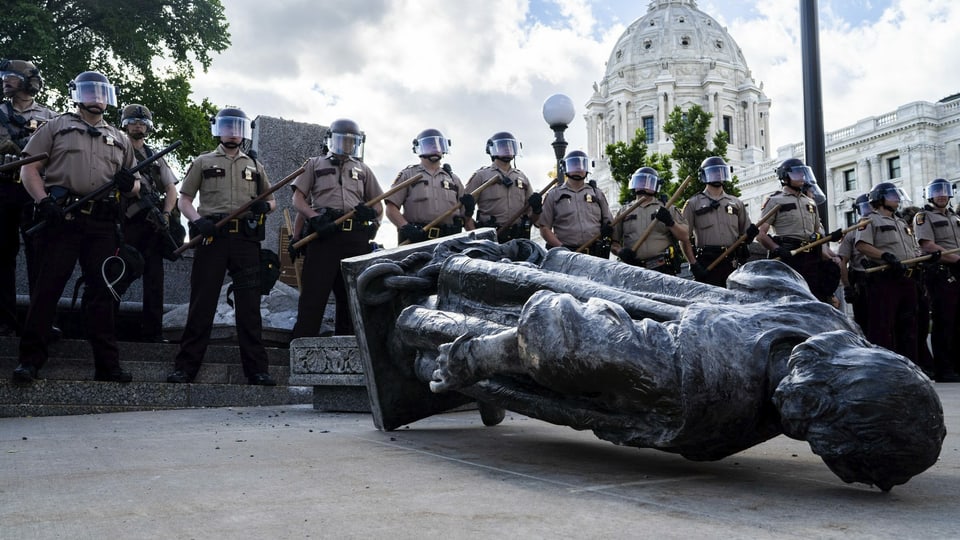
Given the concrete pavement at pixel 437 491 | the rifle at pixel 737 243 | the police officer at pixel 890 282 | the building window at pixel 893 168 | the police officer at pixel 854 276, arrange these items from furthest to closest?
the building window at pixel 893 168 → the police officer at pixel 854 276 → the police officer at pixel 890 282 → the rifle at pixel 737 243 → the concrete pavement at pixel 437 491

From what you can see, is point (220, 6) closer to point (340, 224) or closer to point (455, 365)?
point (340, 224)

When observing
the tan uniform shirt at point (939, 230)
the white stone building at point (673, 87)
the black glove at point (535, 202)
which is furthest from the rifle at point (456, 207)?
the white stone building at point (673, 87)

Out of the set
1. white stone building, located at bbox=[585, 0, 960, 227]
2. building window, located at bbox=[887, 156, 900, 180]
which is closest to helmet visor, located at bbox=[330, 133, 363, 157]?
building window, located at bbox=[887, 156, 900, 180]

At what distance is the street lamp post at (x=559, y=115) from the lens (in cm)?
947

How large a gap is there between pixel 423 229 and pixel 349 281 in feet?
12.3

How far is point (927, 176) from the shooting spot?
5038cm

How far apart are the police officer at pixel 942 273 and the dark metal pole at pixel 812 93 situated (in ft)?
6.31

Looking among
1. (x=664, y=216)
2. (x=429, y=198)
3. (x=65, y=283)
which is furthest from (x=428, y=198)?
(x=65, y=283)

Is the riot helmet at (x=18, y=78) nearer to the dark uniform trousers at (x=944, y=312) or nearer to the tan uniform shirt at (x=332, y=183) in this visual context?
the tan uniform shirt at (x=332, y=183)

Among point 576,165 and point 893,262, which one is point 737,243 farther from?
point 576,165

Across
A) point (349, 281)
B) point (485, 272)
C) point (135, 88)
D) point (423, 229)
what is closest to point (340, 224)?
point (423, 229)

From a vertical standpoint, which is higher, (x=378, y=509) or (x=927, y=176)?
(x=927, y=176)

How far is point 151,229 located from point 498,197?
3.42 meters

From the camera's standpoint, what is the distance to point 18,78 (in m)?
6.97
